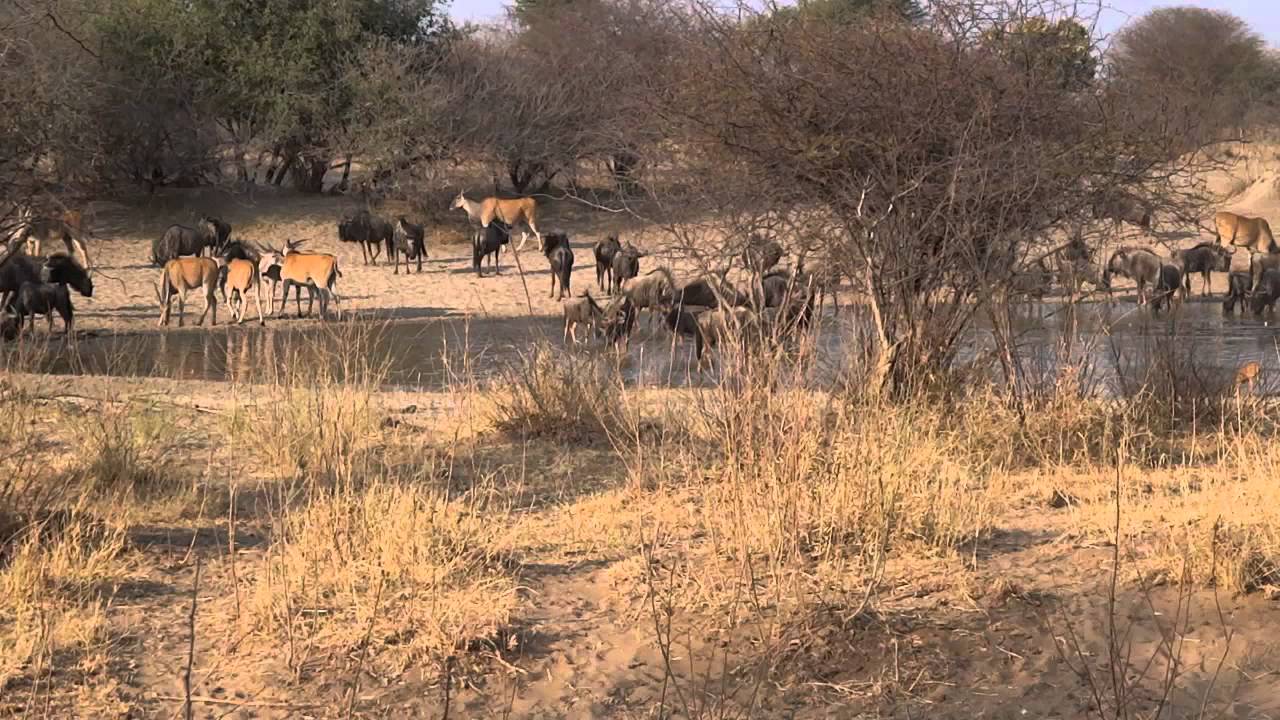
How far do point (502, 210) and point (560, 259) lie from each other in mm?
5387

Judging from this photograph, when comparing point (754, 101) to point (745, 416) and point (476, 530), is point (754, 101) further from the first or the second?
point (476, 530)

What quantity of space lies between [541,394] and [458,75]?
22.1 metres

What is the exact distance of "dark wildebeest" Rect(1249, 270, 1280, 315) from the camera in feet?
59.8

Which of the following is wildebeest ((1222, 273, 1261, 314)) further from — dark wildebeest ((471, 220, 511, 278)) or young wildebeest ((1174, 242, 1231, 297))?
dark wildebeest ((471, 220, 511, 278))

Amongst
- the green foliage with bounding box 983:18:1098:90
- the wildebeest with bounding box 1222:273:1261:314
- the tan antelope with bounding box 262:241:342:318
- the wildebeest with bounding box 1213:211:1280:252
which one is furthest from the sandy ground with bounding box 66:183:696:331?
the green foliage with bounding box 983:18:1098:90

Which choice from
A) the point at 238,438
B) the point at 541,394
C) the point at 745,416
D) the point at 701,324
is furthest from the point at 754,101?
the point at 701,324

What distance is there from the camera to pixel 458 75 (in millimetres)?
28859

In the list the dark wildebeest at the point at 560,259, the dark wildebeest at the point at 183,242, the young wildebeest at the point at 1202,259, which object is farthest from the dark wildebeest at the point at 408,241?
the young wildebeest at the point at 1202,259

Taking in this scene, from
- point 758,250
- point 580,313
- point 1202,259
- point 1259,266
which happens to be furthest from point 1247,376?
point 1202,259

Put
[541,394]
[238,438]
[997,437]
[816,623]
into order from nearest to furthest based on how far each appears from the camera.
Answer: [816,623]
[997,437]
[238,438]
[541,394]

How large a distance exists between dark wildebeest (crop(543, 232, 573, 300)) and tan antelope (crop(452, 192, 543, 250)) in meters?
3.99

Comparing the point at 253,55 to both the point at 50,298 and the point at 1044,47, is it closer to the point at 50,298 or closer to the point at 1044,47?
the point at 50,298

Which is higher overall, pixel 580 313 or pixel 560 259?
pixel 560 259

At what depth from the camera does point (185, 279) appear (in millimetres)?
17656
